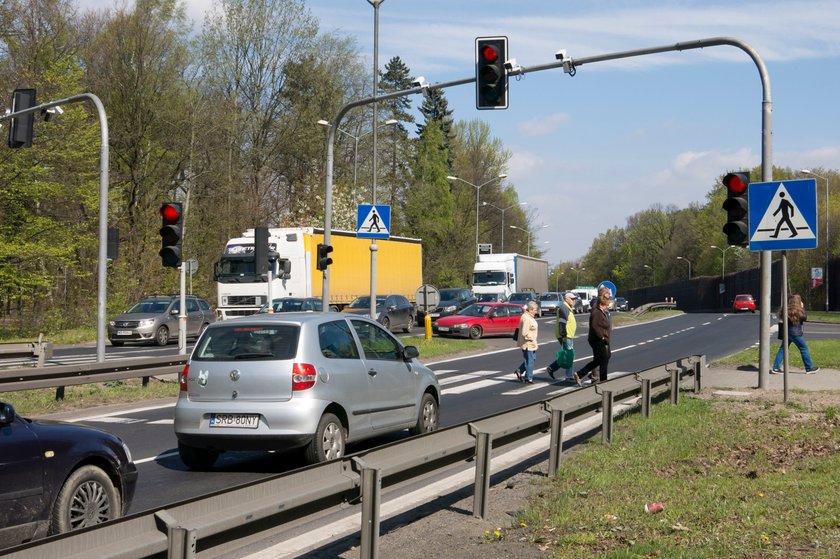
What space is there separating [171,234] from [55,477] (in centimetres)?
1283

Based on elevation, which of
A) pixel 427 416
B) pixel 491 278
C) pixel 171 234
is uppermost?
pixel 171 234

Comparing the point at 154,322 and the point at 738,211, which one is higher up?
the point at 738,211

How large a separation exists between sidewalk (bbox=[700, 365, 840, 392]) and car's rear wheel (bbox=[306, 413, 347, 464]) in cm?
847

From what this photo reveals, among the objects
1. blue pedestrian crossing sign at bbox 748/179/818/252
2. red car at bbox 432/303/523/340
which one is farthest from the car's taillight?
red car at bbox 432/303/523/340

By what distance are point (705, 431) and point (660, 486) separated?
3404 mm

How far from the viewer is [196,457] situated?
10.5 metres

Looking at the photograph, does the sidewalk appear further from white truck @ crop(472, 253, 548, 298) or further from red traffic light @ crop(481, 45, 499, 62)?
white truck @ crop(472, 253, 548, 298)

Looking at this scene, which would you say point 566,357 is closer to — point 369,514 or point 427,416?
point 427,416

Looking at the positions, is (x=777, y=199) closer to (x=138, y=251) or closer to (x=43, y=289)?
(x=43, y=289)

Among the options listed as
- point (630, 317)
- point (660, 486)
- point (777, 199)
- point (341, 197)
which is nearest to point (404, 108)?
point (341, 197)

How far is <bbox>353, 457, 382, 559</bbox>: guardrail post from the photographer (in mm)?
6137

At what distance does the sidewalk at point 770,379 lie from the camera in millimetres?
17422

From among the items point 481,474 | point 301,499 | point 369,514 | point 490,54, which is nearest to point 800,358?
point 490,54

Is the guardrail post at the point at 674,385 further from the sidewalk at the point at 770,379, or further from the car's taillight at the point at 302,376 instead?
the car's taillight at the point at 302,376
